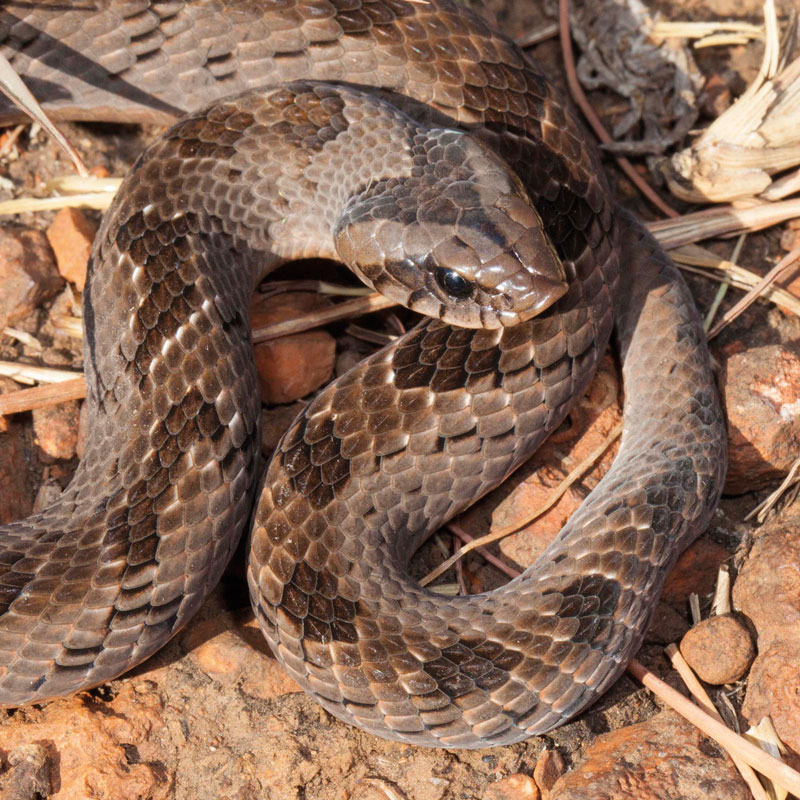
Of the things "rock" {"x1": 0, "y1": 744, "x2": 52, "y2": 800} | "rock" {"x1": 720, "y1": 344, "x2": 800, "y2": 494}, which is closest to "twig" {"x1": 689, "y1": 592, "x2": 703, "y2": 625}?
"rock" {"x1": 720, "y1": 344, "x2": 800, "y2": 494}

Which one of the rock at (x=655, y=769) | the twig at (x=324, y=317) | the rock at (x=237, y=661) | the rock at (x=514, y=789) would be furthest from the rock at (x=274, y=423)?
the rock at (x=655, y=769)

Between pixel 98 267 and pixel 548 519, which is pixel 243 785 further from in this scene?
pixel 98 267

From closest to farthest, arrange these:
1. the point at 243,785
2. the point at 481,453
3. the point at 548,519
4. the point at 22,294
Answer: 1. the point at 243,785
2. the point at 481,453
3. the point at 548,519
4. the point at 22,294

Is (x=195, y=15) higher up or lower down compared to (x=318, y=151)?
higher up

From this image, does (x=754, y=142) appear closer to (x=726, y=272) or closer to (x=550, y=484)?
(x=726, y=272)

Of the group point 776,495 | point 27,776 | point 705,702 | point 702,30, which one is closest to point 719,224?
point 702,30

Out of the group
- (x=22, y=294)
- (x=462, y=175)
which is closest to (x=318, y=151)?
(x=462, y=175)

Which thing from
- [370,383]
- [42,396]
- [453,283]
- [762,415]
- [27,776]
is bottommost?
[27,776]
